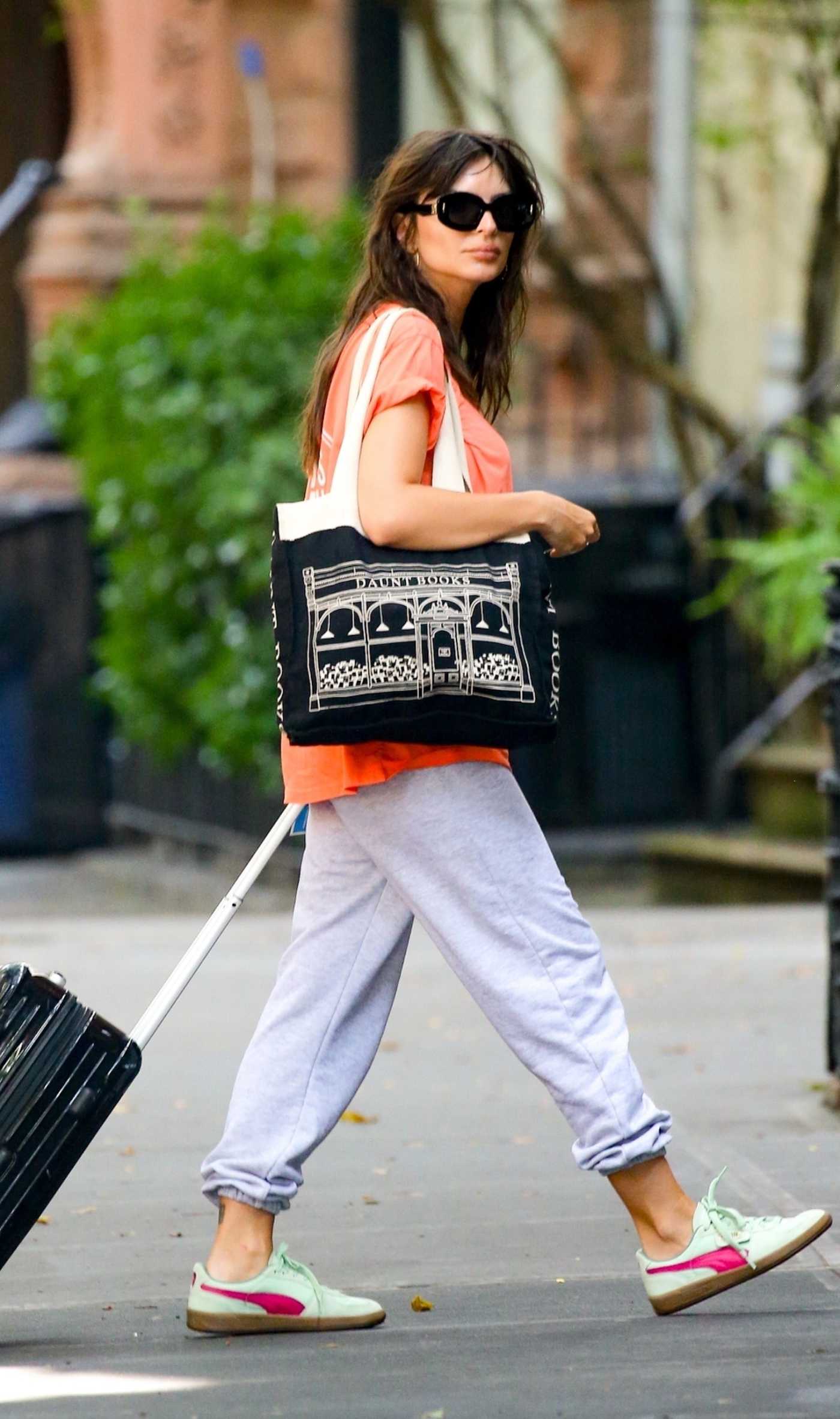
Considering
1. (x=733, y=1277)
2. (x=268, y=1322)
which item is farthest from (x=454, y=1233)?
(x=733, y=1277)

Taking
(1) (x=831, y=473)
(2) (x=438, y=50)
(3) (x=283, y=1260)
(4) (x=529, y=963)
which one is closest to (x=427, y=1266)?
(3) (x=283, y=1260)

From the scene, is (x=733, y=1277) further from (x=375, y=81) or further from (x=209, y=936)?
(x=375, y=81)

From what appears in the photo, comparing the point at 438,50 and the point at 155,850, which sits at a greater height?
the point at 438,50

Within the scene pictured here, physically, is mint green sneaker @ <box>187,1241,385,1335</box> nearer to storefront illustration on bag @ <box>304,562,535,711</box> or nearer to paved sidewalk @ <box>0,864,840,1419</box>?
paved sidewalk @ <box>0,864,840,1419</box>

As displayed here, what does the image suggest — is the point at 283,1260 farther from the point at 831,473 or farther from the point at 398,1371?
the point at 831,473

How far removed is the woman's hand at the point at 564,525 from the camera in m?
3.67

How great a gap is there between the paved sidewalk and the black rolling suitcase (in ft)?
0.96

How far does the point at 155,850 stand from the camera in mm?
11680

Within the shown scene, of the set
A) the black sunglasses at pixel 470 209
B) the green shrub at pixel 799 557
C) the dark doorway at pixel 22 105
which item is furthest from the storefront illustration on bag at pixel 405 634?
the dark doorway at pixel 22 105

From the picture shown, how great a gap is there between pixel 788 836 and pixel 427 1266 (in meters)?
6.30

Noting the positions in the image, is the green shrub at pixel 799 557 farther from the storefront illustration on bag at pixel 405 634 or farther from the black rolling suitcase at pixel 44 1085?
the black rolling suitcase at pixel 44 1085

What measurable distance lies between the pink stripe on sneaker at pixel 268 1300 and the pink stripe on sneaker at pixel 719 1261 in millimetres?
626

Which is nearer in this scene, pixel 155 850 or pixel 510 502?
pixel 510 502

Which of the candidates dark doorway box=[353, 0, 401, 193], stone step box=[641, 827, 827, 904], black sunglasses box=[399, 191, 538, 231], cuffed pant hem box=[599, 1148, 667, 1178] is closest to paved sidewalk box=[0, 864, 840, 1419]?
cuffed pant hem box=[599, 1148, 667, 1178]
